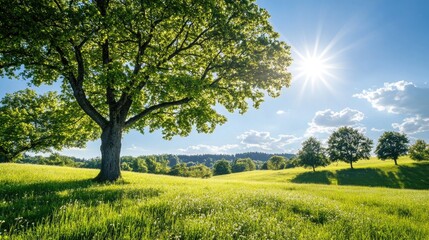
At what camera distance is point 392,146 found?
294 feet

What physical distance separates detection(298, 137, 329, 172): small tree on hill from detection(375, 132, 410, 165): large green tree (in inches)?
796

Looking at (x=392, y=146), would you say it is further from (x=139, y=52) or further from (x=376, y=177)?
(x=139, y=52)

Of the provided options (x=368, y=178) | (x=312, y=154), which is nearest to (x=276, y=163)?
(x=312, y=154)

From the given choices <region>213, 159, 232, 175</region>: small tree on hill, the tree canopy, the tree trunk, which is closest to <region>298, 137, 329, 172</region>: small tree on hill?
the tree canopy

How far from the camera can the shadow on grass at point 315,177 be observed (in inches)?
2955

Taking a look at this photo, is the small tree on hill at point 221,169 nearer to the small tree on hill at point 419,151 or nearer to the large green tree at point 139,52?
the small tree on hill at point 419,151

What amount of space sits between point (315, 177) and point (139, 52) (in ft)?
248

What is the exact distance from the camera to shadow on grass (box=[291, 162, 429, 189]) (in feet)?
222

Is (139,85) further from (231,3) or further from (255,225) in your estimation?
(255,225)

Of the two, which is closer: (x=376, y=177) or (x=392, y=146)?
(x=376, y=177)

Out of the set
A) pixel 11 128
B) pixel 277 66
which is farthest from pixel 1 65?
pixel 11 128

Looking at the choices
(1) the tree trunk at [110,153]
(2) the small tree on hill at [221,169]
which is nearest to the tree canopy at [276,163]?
(2) the small tree on hill at [221,169]

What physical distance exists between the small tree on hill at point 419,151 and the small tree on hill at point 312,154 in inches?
1278

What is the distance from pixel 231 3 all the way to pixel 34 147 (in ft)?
150
